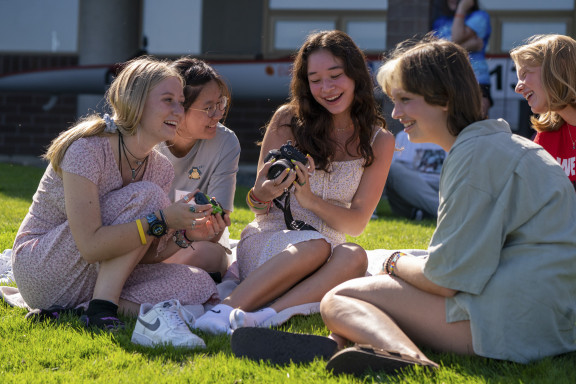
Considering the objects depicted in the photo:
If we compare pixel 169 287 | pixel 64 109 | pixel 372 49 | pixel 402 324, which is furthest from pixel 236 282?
pixel 64 109

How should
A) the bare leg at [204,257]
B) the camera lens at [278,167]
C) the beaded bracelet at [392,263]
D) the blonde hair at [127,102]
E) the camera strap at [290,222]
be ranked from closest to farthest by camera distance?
the beaded bracelet at [392,263]
the blonde hair at [127,102]
the camera lens at [278,167]
the camera strap at [290,222]
the bare leg at [204,257]

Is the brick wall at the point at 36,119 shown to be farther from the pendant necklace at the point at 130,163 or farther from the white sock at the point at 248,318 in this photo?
the white sock at the point at 248,318

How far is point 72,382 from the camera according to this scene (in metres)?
2.45

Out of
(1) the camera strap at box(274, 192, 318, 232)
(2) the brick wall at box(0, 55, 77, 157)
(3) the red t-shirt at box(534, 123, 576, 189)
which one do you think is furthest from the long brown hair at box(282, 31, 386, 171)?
(2) the brick wall at box(0, 55, 77, 157)

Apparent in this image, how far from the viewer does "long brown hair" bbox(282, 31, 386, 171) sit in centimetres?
365

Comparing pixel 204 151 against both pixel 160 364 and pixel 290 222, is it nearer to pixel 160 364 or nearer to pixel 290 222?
pixel 290 222

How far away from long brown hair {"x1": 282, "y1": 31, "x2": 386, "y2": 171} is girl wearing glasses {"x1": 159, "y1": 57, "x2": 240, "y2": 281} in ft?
1.29

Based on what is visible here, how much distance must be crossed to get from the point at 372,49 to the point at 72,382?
31.5ft

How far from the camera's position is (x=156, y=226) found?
313cm

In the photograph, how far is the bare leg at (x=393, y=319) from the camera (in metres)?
2.51

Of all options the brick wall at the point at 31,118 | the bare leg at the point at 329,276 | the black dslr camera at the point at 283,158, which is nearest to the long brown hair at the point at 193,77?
the black dslr camera at the point at 283,158

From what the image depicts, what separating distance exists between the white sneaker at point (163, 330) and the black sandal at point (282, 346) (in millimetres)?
271

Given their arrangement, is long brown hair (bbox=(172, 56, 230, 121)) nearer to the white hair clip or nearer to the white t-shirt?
the white t-shirt

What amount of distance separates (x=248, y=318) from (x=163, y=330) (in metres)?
0.36
